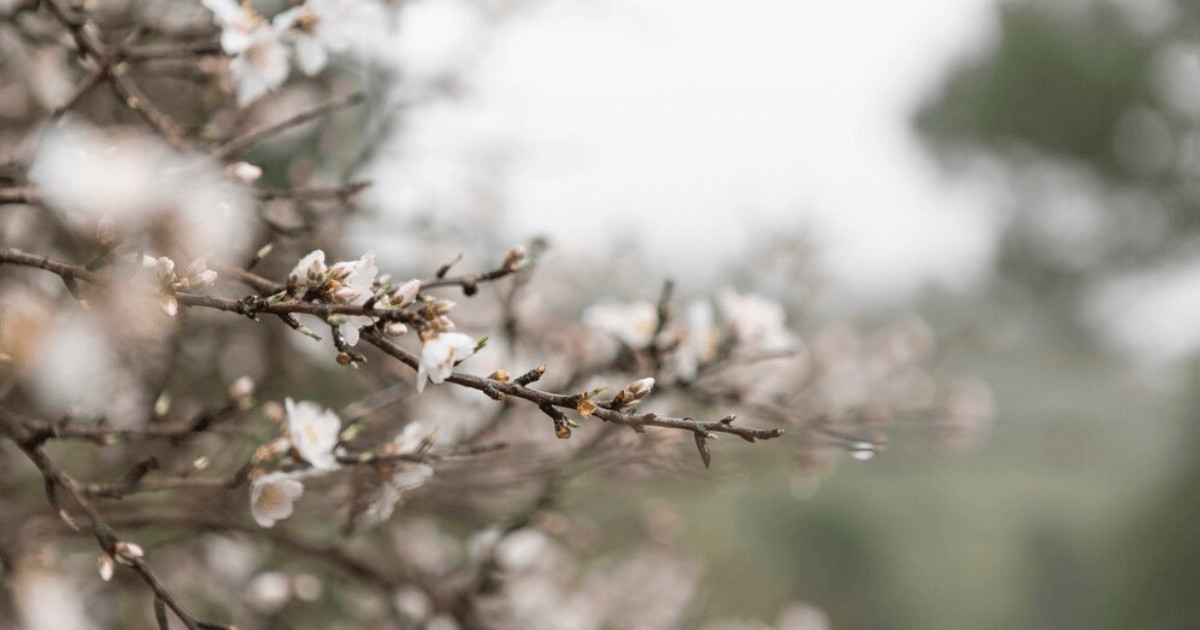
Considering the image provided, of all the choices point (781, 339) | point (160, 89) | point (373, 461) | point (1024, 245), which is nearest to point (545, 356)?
point (781, 339)

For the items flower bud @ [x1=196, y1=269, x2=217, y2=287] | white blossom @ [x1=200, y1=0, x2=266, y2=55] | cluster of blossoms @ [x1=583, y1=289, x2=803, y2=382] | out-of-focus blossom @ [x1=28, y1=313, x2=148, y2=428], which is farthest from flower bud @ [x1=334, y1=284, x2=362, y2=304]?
out-of-focus blossom @ [x1=28, y1=313, x2=148, y2=428]

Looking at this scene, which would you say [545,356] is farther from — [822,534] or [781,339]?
[822,534]

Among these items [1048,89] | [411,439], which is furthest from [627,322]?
[1048,89]

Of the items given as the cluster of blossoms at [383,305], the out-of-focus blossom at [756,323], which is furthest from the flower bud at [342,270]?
the out-of-focus blossom at [756,323]

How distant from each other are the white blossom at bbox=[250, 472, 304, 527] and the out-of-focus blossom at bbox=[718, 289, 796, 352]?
0.93m

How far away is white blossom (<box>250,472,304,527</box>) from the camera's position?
1.00 metres

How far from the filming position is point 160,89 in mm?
2361

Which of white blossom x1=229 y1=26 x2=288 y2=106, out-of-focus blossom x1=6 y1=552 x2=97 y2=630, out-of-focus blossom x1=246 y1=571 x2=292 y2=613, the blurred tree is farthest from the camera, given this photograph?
the blurred tree

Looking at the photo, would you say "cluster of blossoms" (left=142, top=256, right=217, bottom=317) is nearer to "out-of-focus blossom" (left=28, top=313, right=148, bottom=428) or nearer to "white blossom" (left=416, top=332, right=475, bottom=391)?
"white blossom" (left=416, top=332, right=475, bottom=391)

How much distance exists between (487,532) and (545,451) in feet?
0.85

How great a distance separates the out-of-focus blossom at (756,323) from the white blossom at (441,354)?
36.6 inches

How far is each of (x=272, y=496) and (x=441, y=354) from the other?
1.21 feet

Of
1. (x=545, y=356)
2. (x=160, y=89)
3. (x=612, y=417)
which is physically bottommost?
(x=545, y=356)

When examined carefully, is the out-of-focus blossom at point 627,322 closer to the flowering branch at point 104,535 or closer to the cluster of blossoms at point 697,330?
the cluster of blossoms at point 697,330
